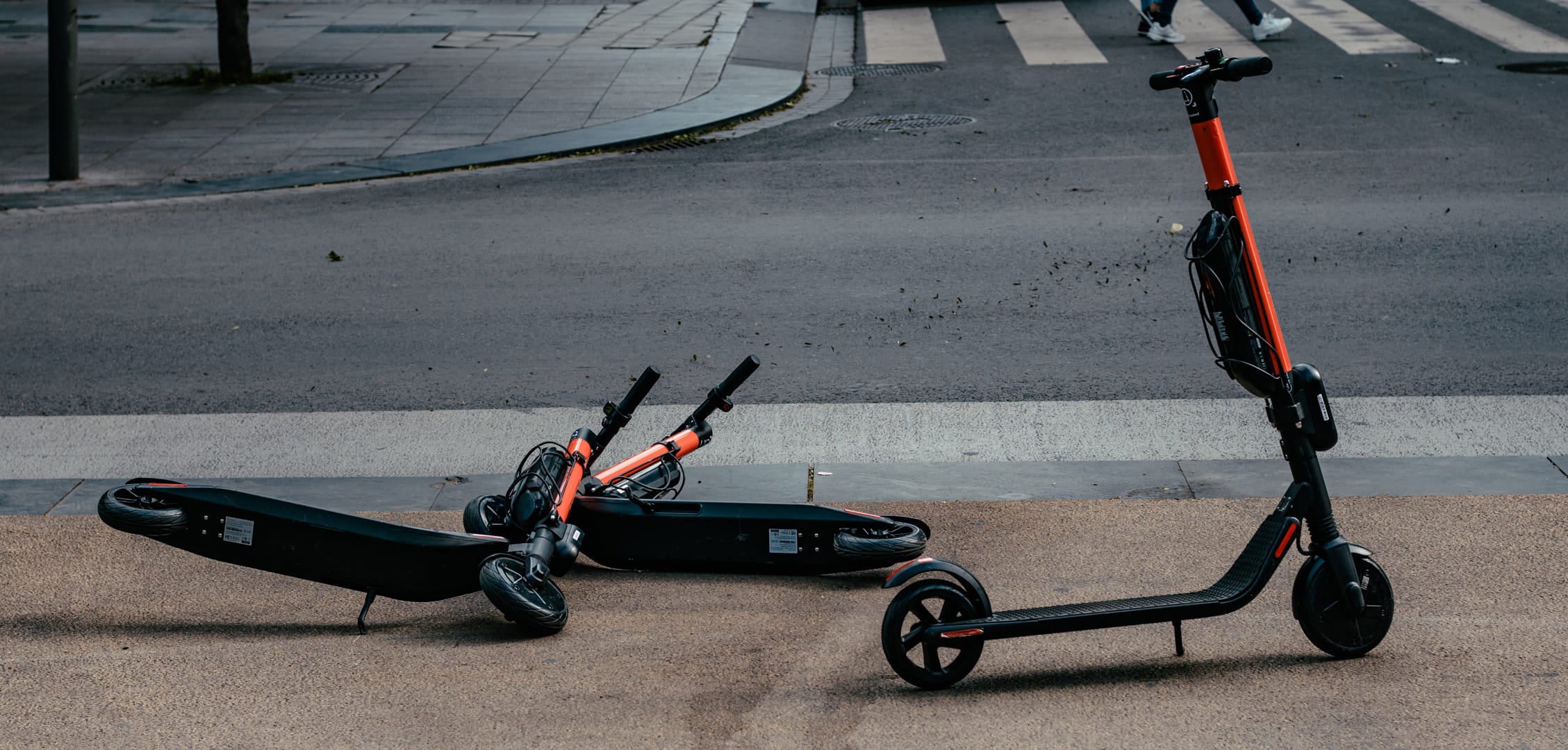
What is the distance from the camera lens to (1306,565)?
378 centimetres

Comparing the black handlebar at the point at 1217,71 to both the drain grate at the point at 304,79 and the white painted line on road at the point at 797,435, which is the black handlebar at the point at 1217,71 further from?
the drain grate at the point at 304,79

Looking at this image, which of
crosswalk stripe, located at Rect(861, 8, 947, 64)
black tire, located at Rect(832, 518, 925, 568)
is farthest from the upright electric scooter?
crosswalk stripe, located at Rect(861, 8, 947, 64)

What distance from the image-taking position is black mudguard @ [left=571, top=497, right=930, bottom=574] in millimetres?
4414

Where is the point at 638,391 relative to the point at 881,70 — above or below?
above

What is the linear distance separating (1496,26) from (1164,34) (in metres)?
3.84

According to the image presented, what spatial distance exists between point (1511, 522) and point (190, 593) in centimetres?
418

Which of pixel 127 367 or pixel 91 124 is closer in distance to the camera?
pixel 127 367

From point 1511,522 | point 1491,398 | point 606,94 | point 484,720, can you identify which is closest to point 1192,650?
point 1511,522

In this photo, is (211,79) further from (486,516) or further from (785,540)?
(785,540)

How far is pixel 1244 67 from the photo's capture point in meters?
3.62

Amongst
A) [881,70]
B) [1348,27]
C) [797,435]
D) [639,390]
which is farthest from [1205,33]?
[639,390]

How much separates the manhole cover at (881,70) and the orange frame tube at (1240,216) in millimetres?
12092

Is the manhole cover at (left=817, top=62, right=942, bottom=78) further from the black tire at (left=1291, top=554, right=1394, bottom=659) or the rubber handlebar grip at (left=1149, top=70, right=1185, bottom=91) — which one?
the black tire at (left=1291, top=554, right=1394, bottom=659)

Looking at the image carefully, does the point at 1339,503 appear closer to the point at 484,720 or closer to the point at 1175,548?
the point at 1175,548
